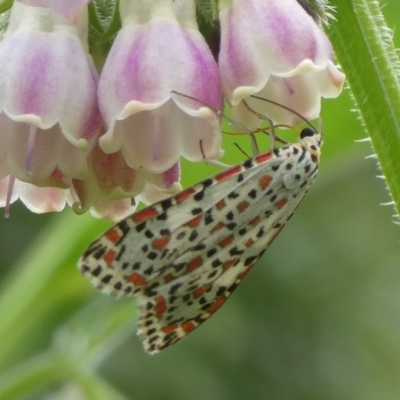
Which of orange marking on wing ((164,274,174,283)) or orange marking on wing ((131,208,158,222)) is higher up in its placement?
orange marking on wing ((131,208,158,222))

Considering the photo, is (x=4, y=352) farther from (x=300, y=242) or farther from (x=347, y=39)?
(x=300, y=242)

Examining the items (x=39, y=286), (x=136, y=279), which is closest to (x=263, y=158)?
(x=136, y=279)

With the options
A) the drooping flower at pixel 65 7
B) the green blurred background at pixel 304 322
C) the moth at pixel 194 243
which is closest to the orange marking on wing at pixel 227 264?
the moth at pixel 194 243

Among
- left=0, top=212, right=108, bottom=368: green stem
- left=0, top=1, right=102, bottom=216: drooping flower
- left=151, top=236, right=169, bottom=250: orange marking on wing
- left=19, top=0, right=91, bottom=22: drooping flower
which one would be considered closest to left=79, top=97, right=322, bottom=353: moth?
left=151, top=236, right=169, bottom=250: orange marking on wing

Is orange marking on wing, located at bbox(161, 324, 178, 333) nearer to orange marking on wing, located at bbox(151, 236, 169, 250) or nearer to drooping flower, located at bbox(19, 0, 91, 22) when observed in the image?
orange marking on wing, located at bbox(151, 236, 169, 250)

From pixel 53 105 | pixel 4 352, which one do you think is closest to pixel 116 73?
pixel 53 105
